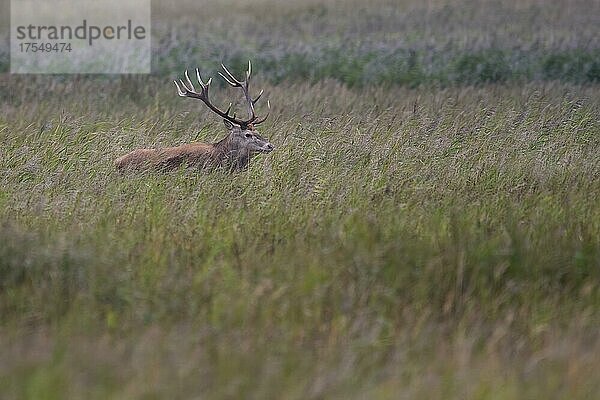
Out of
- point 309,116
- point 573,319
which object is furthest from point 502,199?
point 309,116

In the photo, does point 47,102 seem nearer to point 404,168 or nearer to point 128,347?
→ point 404,168

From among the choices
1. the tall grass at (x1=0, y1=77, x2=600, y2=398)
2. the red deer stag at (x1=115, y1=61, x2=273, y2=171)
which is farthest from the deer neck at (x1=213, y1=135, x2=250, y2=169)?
the tall grass at (x1=0, y1=77, x2=600, y2=398)

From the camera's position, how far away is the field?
488cm

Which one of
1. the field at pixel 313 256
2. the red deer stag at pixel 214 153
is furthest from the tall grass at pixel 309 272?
the red deer stag at pixel 214 153

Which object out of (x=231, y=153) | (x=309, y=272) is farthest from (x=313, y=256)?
(x=231, y=153)

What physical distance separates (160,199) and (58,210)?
2.47 ft

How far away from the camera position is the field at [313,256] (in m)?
4.88

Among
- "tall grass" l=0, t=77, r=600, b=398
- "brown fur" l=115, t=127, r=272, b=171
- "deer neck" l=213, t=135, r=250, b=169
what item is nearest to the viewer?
"tall grass" l=0, t=77, r=600, b=398

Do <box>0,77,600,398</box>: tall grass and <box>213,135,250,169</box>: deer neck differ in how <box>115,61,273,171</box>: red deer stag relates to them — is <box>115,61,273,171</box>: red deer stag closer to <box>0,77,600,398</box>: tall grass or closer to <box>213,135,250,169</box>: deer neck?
<box>213,135,250,169</box>: deer neck

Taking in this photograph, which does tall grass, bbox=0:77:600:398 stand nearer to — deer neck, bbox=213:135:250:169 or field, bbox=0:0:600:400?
field, bbox=0:0:600:400

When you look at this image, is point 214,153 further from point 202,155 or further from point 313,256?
point 313,256

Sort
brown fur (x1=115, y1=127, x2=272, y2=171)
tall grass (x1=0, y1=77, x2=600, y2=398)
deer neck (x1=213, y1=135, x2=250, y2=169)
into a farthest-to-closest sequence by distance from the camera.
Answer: deer neck (x1=213, y1=135, x2=250, y2=169), brown fur (x1=115, y1=127, x2=272, y2=171), tall grass (x1=0, y1=77, x2=600, y2=398)

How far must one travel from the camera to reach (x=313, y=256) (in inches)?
244

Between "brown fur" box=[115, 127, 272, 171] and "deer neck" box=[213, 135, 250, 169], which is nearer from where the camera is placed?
"brown fur" box=[115, 127, 272, 171]
